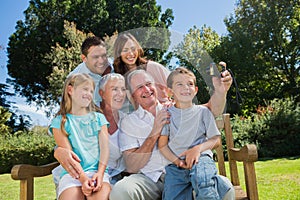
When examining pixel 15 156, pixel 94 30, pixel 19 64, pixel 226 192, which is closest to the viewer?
pixel 226 192

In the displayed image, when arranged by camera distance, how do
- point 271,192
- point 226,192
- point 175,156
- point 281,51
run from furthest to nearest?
point 281,51
point 271,192
point 175,156
point 226,192

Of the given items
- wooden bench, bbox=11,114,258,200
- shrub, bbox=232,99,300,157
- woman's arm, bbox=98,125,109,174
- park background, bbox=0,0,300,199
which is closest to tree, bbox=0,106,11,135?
park background, bbox=0,0,300,199

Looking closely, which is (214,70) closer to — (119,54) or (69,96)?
(119,54)

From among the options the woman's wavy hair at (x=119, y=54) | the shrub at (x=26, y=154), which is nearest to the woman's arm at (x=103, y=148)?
the woman's wavy hair at (x=119, y=54)

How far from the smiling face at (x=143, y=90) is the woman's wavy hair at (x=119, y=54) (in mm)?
173

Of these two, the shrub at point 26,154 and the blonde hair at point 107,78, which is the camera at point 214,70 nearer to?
the blonde hair at point 107,78

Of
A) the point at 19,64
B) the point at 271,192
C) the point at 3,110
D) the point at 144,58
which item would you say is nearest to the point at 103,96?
the point at 144,58

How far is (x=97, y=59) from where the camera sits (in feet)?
7.97

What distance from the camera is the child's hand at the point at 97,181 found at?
2027mm

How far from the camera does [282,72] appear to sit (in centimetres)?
1464

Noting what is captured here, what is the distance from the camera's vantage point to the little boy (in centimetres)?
193

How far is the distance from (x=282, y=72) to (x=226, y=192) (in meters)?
13.8

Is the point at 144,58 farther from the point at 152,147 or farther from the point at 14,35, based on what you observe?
the point at 14,35

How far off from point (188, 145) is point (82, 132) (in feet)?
2.18
